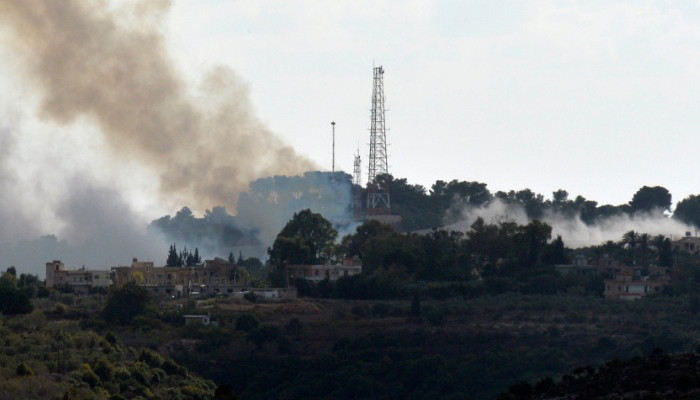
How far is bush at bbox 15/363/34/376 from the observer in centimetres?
9206

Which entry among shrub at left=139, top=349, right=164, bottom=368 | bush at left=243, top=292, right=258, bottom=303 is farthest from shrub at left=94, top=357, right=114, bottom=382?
bush at left=243, top=292, right=258, bottom=303

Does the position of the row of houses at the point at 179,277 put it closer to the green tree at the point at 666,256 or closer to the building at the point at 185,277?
the building at the point at 185,277

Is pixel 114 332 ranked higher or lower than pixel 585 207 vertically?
lower

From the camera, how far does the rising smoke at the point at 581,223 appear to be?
573ft

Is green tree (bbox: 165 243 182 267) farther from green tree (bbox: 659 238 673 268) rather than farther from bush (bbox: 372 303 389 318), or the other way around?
green tree (bbox: 659 238 673 268)

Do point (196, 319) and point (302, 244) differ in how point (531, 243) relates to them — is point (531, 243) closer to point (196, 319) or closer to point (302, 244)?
point (302, 244)

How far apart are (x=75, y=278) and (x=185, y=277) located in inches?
315

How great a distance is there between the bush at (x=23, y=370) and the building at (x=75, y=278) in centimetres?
4427

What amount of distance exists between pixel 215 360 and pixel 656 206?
80.2 metres

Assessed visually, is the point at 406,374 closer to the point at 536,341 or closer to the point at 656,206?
the point at 536,341

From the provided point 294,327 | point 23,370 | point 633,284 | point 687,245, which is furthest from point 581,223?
point 23,370

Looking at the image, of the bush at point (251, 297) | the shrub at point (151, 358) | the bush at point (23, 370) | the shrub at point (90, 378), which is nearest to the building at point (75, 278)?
the bush at point (251, 297)

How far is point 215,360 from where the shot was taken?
4513 inches

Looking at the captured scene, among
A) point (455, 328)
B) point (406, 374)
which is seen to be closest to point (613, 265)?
point (455, 328)
